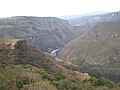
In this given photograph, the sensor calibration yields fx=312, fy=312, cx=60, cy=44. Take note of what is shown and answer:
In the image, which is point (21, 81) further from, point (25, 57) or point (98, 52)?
point (98, 52)

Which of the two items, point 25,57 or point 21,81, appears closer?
point 21,81

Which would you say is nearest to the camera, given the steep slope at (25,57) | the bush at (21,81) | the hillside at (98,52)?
the bush at (21,81)

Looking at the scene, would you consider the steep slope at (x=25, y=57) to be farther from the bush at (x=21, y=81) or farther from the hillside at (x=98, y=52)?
the hillside at (x=98, y=52)

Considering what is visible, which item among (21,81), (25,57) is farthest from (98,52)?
(21,81)

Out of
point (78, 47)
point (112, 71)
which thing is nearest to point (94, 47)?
point (78, 47)

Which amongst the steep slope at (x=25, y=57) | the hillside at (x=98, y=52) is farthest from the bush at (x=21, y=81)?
the hillside at (x=98, y=52)

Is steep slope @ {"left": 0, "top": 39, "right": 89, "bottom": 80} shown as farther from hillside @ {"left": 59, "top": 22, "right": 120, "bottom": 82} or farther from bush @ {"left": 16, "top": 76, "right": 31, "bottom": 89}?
hillside @ {"left": 59, "top": 22, "right": 120, "bottom": 82}

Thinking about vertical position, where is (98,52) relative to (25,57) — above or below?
below

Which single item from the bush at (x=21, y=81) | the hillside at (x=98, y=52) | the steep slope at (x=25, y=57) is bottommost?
the hillside at (x=98, y=52)

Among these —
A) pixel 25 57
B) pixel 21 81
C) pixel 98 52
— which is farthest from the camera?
pixel 98 52

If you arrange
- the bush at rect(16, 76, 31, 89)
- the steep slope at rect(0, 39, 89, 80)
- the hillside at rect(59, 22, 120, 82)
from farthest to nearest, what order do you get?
the hillside at rect(59, 22, 120, 82), the steep slope at rect(0, 39, 89, 80), the bush at rect(16, 76, 31, 89)

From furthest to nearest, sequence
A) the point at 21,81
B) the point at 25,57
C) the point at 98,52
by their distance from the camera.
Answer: the point at 98,52, the point at 25,57, the point at 21,81

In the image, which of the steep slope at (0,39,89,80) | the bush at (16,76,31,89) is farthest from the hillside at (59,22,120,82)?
the bush at (16,76,31,89)

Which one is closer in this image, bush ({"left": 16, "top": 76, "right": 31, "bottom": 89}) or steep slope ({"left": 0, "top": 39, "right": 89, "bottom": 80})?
bush ({"left": 16, "top": 76, "right": 31, "bottom": 89})
